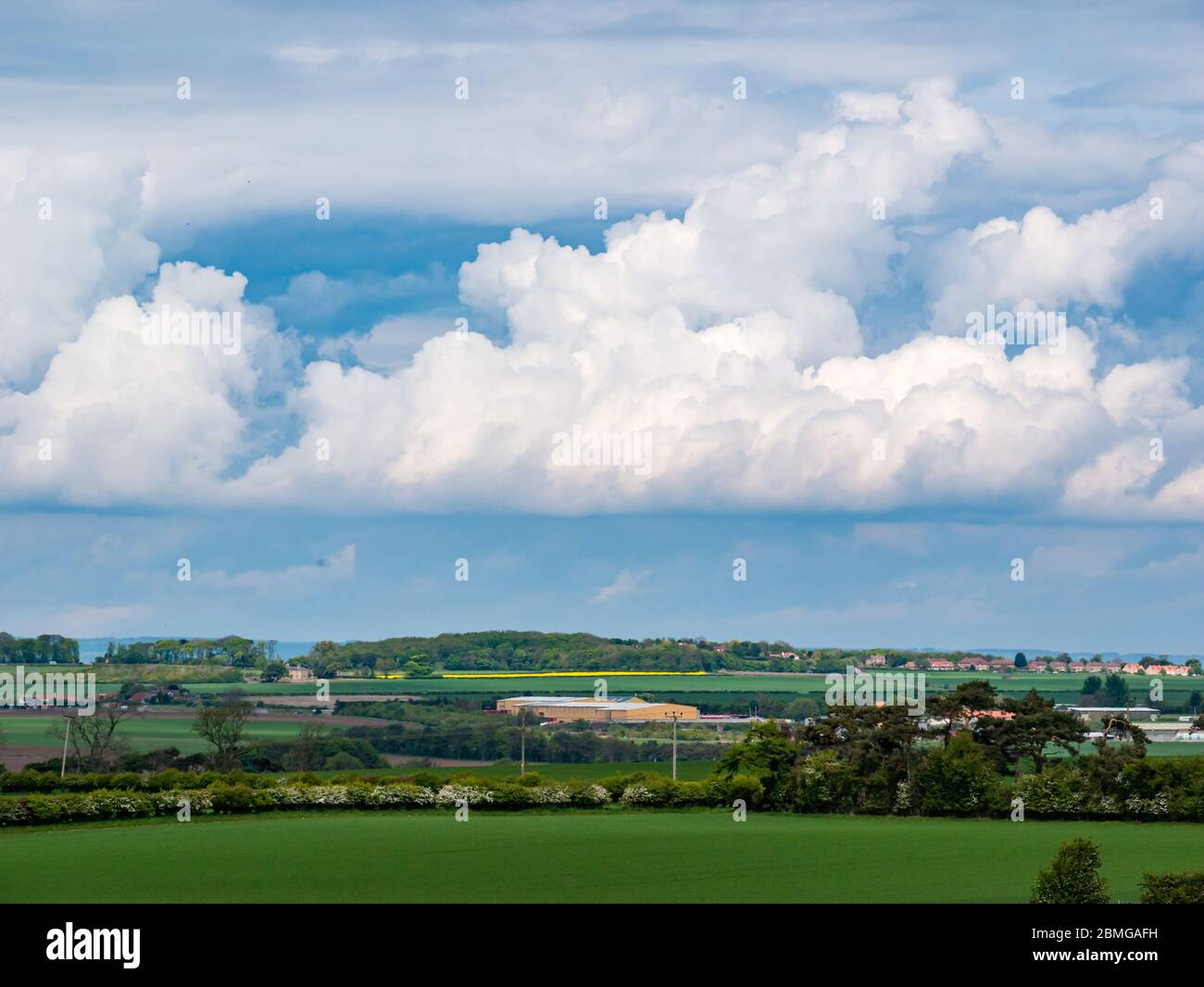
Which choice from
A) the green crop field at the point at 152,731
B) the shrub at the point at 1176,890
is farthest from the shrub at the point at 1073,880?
the green crop field at the point at 152,731

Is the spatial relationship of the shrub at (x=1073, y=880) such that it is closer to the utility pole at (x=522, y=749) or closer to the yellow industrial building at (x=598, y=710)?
the utility pole at (x=522, y=749)

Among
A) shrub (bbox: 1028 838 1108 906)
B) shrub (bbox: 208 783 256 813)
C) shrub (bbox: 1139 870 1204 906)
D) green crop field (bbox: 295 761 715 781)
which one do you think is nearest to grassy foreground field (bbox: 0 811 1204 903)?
shrub (bbox: 208 783 256 813)

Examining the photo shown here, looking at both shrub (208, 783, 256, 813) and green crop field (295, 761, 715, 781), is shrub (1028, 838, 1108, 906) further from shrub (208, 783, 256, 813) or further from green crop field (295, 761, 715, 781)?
green crop field (295, 761, 715, 781)

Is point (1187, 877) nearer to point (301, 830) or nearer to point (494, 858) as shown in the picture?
point (494, 858)

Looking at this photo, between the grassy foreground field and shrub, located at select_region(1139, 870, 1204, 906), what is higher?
shrub, located at select_region(1139, 870, 1204, 906)
